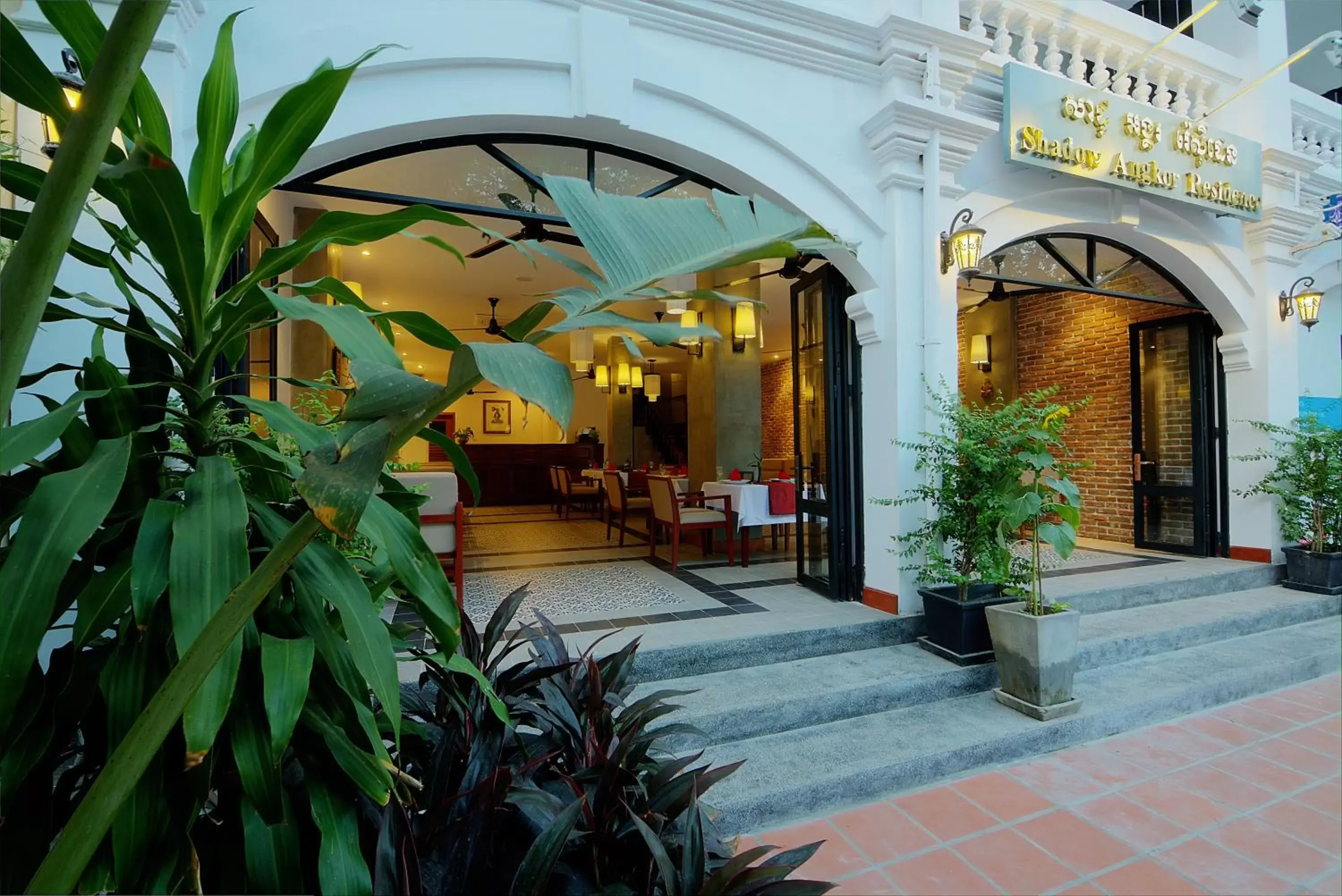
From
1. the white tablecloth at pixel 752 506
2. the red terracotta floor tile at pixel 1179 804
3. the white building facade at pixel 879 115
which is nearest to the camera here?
the red terracotta floor tile at pixel 1179 804

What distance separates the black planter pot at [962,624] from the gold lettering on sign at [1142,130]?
3516mm

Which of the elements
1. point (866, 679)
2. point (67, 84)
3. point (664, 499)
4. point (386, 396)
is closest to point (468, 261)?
point (664, 499)

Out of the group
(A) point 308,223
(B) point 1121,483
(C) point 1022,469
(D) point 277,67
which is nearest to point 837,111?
(C) point 1022,469

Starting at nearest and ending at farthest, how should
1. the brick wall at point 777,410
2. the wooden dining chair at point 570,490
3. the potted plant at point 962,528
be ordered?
the potted plant at point 962,528, the wooden dining chair at point 570,490, the brick wall at point 777,410

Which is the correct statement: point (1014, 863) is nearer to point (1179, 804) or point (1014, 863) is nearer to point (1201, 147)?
point (1179, 804)

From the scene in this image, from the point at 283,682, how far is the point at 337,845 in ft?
0.84

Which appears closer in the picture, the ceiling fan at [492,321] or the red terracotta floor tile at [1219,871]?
the red terracotta floor tile at [1219,871]

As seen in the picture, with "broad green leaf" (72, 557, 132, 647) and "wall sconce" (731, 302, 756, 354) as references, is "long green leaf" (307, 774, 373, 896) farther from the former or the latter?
"wall sconce" (731, 302, 756, 354)

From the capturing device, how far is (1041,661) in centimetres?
294

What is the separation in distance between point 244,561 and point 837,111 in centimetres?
408

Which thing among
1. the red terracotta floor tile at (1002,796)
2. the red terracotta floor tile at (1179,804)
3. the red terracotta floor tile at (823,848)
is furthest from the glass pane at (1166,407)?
the red terracotta floor tile at (823,848)

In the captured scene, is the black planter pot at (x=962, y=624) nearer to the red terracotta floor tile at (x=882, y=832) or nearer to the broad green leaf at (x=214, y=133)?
the red terracotta floor tile at (x=882, y=832)

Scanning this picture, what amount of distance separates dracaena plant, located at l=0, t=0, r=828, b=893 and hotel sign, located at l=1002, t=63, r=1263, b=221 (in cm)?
442

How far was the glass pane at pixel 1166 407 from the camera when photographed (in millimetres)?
6051
